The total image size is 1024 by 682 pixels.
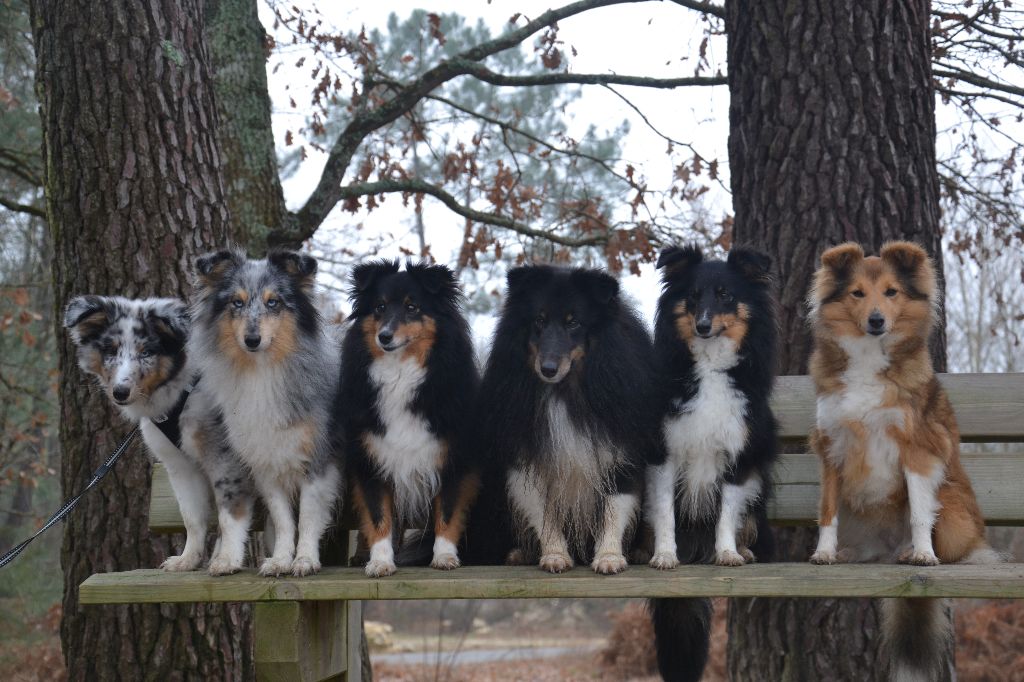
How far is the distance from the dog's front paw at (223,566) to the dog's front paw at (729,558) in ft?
5.88

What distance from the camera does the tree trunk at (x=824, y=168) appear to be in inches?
194

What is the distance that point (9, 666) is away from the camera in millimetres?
11070

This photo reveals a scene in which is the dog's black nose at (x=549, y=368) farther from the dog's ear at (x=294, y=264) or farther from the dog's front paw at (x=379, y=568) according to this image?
the dog's ear at (x=294, y=264)

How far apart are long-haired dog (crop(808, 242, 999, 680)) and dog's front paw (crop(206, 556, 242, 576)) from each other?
215 centimetres

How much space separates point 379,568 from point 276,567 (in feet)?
1.28

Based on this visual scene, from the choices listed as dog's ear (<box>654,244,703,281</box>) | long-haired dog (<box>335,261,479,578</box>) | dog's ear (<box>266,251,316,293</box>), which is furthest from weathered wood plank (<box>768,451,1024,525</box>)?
dog's ear (<box>266,251,316,293</box>)

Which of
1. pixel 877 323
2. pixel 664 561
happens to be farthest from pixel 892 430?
pixel 664 561

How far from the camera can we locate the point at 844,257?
386 centimetres

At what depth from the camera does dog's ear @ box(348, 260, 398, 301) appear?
12.8 feet

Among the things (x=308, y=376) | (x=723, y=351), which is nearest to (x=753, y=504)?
(x=723, y=351)

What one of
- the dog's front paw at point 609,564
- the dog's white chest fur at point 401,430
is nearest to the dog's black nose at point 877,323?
the dog's front paw at point 609,564

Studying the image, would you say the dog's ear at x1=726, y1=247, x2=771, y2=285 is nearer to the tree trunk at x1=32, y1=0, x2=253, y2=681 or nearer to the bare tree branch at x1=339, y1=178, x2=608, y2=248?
the tree trunk at x1=32, y1=0, x2=253, y2=681

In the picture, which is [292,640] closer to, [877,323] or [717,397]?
[717,397]

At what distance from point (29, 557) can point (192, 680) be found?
10.1 m
